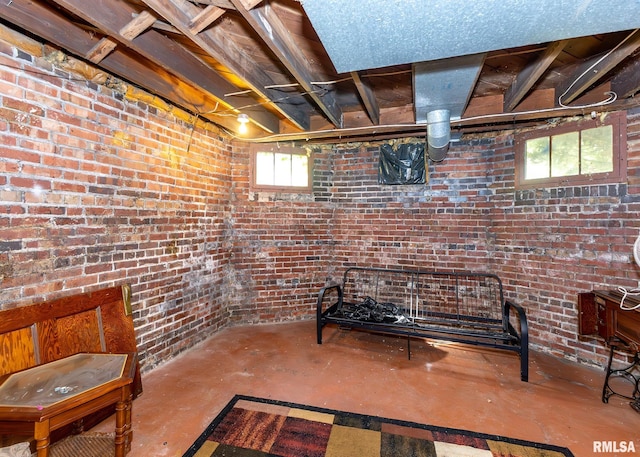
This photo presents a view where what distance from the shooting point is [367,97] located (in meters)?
2.60

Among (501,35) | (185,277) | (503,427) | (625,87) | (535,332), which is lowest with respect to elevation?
(503,427)

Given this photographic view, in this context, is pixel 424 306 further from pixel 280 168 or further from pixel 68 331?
pixel 68 331

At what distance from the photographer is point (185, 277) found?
3.08 m

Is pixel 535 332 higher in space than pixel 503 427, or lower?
higher

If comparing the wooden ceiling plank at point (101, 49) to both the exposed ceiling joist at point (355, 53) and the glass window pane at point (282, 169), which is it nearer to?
the exposed ceiling joist at point (355, 53)

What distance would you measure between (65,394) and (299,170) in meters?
3.26

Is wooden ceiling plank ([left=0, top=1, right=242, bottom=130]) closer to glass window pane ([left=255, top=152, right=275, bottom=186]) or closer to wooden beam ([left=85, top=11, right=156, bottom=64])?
wooden beam ([left=85, top=11, right=156, bottom=64])

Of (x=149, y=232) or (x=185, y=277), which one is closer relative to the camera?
(x=149, y=232)

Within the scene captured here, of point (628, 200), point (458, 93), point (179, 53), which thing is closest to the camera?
point (179, 53)

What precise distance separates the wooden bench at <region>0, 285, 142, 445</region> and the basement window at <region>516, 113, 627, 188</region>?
4264 millimetres

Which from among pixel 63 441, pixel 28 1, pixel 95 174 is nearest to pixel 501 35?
pixel 28 1

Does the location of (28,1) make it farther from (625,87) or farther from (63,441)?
(625,87)

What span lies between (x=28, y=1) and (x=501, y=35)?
261 centimetres

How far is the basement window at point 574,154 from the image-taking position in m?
2.61
